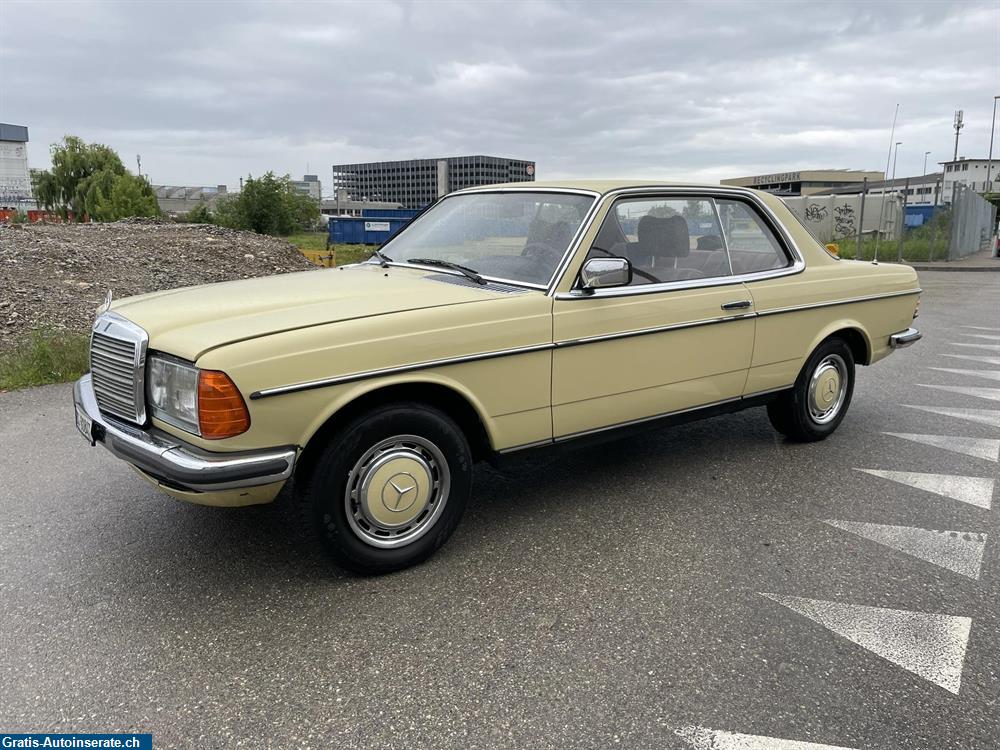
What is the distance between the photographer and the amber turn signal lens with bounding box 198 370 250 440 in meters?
2.75

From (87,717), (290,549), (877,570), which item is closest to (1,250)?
(290,549)

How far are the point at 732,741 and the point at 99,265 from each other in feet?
40.4

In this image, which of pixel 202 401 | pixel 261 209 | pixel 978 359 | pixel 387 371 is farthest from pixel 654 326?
pixel 261 209

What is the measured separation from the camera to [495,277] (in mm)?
3783

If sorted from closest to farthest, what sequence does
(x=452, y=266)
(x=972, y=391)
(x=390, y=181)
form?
(x=452, y=266) < (x=972, y=391) < (x=390, y=181)

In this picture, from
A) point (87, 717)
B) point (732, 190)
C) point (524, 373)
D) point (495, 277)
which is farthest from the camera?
point (732, 190)

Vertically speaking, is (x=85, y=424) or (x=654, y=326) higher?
(x=654, y=326)

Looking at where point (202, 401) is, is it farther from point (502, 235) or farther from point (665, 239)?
point (665, 239)

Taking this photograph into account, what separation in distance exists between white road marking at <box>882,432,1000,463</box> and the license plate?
5061mm

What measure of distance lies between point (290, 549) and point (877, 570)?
Answer: 8.92 ft

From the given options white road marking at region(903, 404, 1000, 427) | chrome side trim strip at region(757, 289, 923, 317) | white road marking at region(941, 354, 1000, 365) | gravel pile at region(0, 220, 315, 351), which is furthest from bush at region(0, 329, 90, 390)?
white road marking at region(941, 354, 1000, 365)

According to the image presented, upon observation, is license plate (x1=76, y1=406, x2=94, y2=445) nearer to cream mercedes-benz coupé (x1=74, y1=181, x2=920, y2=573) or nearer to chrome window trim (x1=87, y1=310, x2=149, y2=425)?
cream mercedes-benz coupé (x1=74, y1=181, x2=920, y2=573)

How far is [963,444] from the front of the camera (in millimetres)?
5121

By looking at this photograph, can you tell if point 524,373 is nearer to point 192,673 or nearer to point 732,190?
point 192,673
